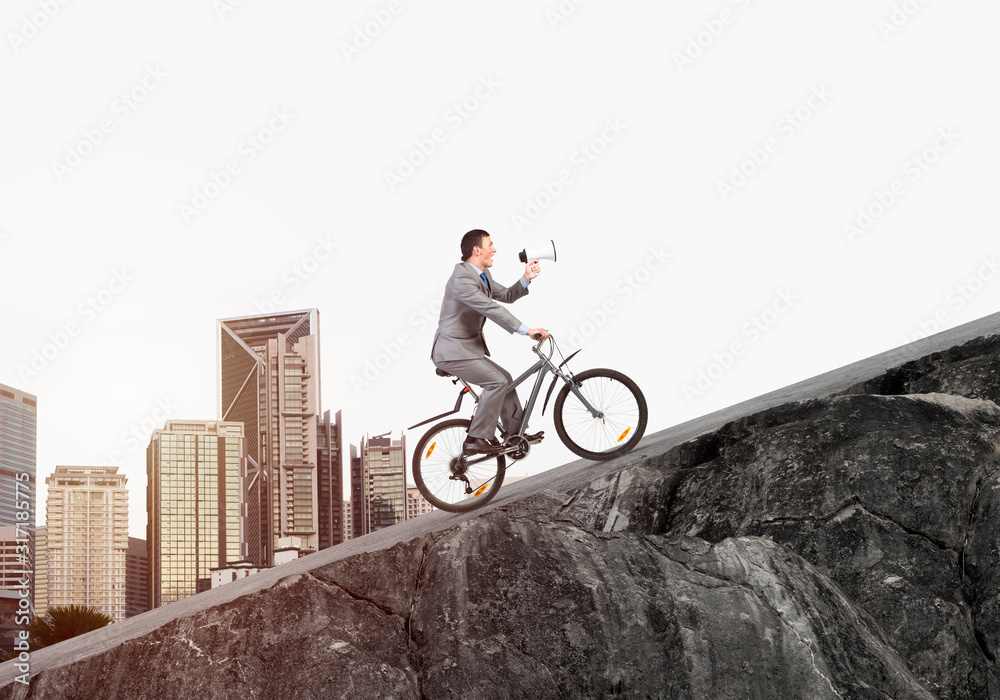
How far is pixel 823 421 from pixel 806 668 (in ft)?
5.99

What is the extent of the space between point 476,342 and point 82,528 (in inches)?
5085

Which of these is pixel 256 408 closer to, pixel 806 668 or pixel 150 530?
pixel 150 530

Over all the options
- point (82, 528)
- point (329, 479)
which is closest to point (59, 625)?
point (82, 528)

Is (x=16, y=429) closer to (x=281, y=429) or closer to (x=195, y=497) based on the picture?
(x=281, y=429)

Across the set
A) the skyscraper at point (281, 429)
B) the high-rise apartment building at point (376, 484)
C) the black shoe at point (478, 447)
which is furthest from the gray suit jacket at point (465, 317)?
the high-rise apartment building at point (376, 484)

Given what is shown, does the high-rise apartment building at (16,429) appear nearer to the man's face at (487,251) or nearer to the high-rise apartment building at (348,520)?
the high-rise apartment building at (348,520)

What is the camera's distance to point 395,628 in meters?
4.63

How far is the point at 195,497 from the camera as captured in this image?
137m

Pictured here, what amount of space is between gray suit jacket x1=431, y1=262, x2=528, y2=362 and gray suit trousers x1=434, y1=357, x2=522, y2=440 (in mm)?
62

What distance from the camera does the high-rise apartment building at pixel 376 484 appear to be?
132 m

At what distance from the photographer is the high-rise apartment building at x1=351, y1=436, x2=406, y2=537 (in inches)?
5202

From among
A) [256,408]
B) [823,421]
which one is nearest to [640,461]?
[823,421]

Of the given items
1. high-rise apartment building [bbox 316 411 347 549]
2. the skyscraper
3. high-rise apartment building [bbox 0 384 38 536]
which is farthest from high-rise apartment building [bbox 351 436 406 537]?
high-rise apartment building [bbox 0 384 38 536]

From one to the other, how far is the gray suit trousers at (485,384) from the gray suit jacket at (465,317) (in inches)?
2.4
